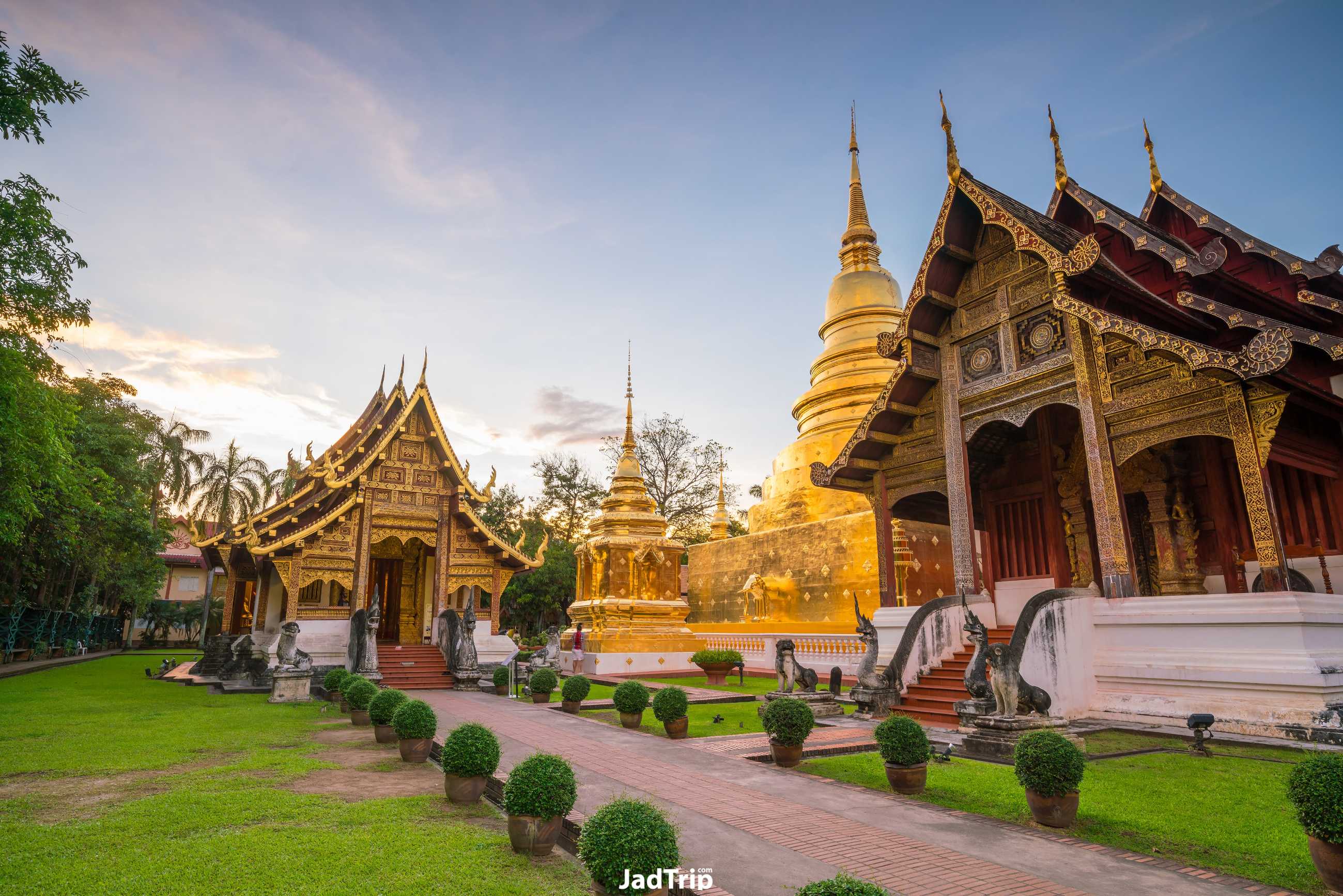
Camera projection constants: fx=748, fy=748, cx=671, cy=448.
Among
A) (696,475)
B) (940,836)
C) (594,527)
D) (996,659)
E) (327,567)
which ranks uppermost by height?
(696,475)

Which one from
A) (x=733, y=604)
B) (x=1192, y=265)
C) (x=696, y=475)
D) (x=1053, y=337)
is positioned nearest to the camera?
(x=1192, y=265)

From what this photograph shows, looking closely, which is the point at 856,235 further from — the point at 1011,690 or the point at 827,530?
the point at 1011,690

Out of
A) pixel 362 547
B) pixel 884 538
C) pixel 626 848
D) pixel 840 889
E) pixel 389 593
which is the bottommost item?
pixel 626 848

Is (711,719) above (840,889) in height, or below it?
below

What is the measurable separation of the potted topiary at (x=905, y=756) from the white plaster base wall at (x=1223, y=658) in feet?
14.3

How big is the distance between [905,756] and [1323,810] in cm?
291

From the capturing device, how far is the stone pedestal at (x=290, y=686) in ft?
46.8

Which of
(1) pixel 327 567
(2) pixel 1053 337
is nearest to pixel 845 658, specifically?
(2) pixel 1053 337

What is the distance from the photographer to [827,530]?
70.7 feet

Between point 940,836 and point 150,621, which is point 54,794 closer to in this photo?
point 940,836

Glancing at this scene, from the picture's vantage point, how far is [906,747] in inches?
255

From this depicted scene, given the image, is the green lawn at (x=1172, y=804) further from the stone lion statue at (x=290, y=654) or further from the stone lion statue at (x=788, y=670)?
the stone lion statue at (x=290, y=654)

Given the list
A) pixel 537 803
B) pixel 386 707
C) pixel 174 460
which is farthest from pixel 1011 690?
pixel 174 460

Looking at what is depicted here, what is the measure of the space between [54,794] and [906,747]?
285 inches
